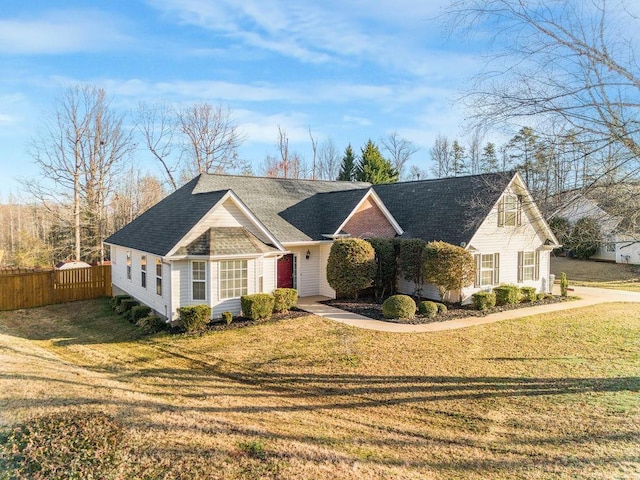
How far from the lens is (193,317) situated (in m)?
14.1

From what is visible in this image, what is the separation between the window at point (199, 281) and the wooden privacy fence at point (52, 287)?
9.38 m

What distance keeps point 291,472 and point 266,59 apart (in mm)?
18483

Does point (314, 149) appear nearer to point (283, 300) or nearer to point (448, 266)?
point (448, 266)

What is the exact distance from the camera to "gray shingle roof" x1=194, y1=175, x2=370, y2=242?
20062 millimetres

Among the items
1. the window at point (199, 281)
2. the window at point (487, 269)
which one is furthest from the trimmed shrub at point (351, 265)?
the window at point (199, 281)

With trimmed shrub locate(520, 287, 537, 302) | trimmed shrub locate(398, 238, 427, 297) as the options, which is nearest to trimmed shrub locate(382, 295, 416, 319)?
trimmed shrub locate(398, 238, 427, 297)

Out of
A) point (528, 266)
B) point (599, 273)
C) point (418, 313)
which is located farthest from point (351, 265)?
point (599, 273)

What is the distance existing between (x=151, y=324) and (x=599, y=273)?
31616mm

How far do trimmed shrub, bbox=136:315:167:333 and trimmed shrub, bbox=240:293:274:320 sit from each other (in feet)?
9.73

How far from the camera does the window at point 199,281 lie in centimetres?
1506

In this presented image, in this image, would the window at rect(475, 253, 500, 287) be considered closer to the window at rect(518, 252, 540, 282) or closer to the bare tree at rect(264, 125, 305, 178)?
the window at rect(518, 252, 540, 282)

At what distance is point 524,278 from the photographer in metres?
20.4

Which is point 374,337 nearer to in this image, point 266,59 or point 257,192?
point 257,192

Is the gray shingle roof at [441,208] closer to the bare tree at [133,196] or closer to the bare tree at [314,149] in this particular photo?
the bare tree at [133,196]
